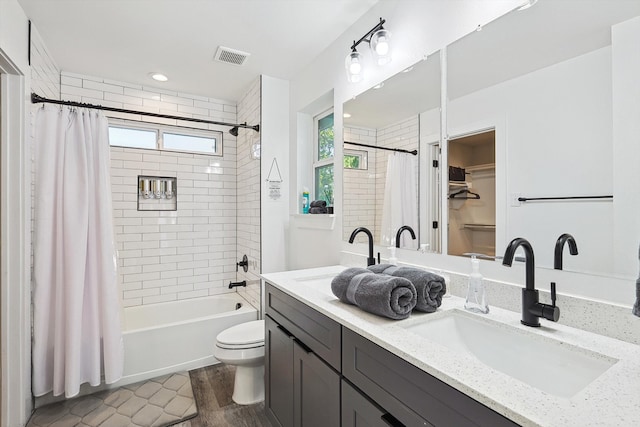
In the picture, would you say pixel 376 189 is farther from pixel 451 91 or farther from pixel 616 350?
pixel 616 350

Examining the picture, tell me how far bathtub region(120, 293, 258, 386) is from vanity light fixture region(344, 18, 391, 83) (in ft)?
7.15

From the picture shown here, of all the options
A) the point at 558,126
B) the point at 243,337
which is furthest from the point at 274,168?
the point at 558,126

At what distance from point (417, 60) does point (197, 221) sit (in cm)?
265

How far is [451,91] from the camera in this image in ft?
Answer: 4.73

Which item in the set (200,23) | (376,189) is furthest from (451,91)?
(200,23)

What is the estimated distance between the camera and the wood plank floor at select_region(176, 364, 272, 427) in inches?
76.9

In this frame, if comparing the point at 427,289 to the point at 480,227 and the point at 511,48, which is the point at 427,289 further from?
the point at 511,48

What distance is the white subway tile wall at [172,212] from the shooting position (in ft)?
9.85

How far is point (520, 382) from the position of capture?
694 millimetres

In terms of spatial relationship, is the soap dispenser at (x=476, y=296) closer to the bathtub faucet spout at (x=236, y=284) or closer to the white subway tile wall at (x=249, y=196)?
the white subway tile wall at (x=249, y=196)

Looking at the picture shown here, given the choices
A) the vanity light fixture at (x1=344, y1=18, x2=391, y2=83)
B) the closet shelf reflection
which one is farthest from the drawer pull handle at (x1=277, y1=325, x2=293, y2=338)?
the vanity light fixture at (x1=344, y1=18, x2=391, y2=83)

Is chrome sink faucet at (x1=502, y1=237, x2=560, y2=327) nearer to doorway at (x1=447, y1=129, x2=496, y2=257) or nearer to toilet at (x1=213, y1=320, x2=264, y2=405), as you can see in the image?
doorway at (x1=447, y1=129, x2=496, y2=257)

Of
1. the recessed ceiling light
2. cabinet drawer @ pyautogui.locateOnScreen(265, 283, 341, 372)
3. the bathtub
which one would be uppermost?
the recessed ceiling light

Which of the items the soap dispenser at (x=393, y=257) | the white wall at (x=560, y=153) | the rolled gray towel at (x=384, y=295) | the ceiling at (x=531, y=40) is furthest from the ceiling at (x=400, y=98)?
the rolled gray towel at (x=384, y=295)
